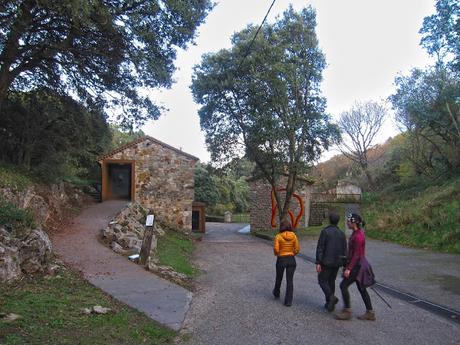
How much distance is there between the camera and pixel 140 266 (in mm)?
9117

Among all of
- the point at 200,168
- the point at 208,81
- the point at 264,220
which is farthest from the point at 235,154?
the point at 200,168

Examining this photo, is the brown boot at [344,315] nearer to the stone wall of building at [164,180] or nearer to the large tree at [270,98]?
the large tree at [270,98]

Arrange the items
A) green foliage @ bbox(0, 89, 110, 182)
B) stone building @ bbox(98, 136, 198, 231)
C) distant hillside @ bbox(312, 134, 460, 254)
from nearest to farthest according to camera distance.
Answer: green foliage @ bbox(0, 89, 110, 182) < distant hillside @ bbox(312, 134, 460, 254) < stone building @ bbox(98, 136, 198, 231)

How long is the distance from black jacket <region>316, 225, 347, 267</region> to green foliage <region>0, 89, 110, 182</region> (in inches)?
409

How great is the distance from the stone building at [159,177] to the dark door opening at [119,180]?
1.93 meters

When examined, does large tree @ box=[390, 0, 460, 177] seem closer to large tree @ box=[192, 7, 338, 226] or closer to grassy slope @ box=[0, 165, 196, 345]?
large tree @ box=[192, 7, 338, 226]

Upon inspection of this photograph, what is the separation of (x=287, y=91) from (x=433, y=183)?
13321 millimetres

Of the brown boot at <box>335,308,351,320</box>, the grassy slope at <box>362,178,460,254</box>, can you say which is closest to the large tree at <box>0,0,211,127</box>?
the brown boot at <box>335,308,351,320</box>

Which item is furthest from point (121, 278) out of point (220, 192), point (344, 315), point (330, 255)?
point (220, 192)

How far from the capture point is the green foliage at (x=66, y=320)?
14.4ft

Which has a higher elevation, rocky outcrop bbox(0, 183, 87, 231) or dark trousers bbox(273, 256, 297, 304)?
rocky outcrop bbox(0, 183, 87, 231)

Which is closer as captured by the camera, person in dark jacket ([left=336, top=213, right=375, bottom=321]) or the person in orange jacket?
person in dark jacket ([left=336, top=213, right=375, bottom=321])

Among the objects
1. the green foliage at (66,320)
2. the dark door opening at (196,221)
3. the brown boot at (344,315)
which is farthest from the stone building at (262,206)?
the green foliage at (66,320)

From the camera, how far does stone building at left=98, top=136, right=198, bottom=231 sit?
71.3 feet
